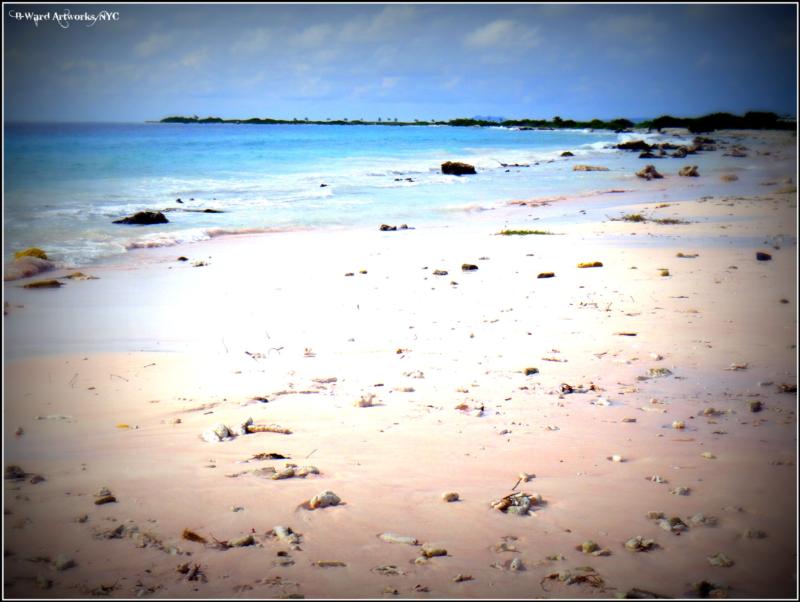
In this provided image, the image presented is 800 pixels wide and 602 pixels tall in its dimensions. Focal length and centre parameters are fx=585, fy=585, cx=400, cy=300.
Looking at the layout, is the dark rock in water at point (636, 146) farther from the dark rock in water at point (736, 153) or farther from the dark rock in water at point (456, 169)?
the dark rock in water at point (456, 169)

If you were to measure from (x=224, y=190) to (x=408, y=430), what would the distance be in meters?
19.2

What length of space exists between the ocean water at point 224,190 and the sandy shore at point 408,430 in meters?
5.48

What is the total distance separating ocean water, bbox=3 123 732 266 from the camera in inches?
519

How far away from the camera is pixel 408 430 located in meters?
4.03

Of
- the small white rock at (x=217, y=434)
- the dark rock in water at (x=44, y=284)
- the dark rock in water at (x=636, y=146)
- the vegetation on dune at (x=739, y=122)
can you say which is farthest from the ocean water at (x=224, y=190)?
the vegetation on dune at (x=739, y=122)

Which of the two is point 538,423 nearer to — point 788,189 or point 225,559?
point 225,559

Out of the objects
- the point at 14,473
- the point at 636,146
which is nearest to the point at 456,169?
the point at 636,146

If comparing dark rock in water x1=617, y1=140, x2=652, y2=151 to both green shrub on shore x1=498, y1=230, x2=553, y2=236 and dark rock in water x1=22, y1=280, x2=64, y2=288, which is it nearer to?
green shrub on shore x1=498, y1=230, x2=553, y2=236

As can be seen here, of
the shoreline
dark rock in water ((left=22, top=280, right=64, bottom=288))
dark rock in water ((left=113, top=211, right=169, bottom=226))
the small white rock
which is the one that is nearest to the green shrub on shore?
the shoreline

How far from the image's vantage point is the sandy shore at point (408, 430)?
2678 millimetres

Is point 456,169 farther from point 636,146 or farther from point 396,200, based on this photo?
point 636,146

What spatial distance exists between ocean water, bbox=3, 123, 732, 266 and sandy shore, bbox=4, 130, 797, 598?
5480 millimetres

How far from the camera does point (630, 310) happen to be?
21.8ft

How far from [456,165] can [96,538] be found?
2772 centimetres
